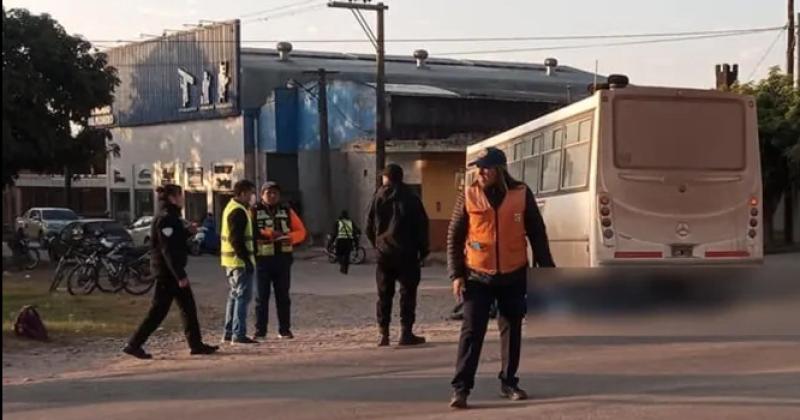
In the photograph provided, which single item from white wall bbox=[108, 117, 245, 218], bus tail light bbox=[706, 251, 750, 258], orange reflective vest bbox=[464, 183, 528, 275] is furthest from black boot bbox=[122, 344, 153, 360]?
white wall bbox=[108, 117, 245, 218]

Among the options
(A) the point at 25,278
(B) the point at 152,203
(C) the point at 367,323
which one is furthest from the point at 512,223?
(B) the point at 152,203

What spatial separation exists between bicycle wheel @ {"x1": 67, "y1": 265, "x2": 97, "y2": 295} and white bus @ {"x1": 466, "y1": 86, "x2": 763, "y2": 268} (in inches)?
404

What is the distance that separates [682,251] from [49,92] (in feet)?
71.1

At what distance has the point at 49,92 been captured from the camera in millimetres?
30422

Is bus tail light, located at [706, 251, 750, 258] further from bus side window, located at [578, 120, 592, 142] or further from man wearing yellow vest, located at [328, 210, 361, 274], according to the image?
man wearing yellow vest, located at [328, 210, 361, 274]

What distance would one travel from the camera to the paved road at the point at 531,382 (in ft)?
26.7

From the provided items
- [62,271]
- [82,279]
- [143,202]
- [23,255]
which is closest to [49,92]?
[23,255]

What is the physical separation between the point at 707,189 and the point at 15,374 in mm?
8612

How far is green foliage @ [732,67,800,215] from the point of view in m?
32.6

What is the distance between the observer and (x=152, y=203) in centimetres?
5259

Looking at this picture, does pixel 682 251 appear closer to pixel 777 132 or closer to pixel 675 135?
pixel 675 135

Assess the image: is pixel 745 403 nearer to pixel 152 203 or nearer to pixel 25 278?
pixel 25 278

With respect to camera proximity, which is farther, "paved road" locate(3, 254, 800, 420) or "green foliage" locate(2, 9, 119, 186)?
"green foliage" locate(2, 9, 119, 186)

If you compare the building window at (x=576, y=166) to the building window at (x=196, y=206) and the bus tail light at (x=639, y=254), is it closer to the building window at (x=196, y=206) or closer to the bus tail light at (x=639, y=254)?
the bus tail light at (x=639, y=254)
